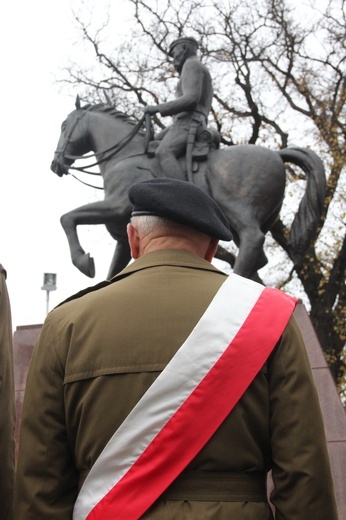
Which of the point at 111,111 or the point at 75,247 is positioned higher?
the point at 111,111

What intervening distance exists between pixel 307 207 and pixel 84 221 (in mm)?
2174

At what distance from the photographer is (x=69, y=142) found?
28.5ft

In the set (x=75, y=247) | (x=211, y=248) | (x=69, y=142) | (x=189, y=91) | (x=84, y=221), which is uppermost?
(x=189, y=91)

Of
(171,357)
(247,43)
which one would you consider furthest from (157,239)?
(247,43)

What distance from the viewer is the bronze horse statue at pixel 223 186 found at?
7949 mm

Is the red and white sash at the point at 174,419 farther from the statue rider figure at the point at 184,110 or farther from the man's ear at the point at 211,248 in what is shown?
the statue rider figure at the point at 184,110

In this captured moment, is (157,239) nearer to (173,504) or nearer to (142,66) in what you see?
(173,504)

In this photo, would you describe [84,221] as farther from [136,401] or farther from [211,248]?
[136,401]

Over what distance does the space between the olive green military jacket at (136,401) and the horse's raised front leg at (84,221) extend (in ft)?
19.5

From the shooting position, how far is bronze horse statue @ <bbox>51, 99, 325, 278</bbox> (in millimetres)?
7949

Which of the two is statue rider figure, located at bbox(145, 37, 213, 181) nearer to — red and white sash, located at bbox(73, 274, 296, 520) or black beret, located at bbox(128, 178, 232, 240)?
black beret, located at bbox(128, 178, 232, 240)

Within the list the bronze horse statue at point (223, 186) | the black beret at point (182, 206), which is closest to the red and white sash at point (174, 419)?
the black beret at point (182, 206)

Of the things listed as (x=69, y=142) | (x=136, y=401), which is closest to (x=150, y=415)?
(x=136, y=401)

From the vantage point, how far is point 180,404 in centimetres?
198
